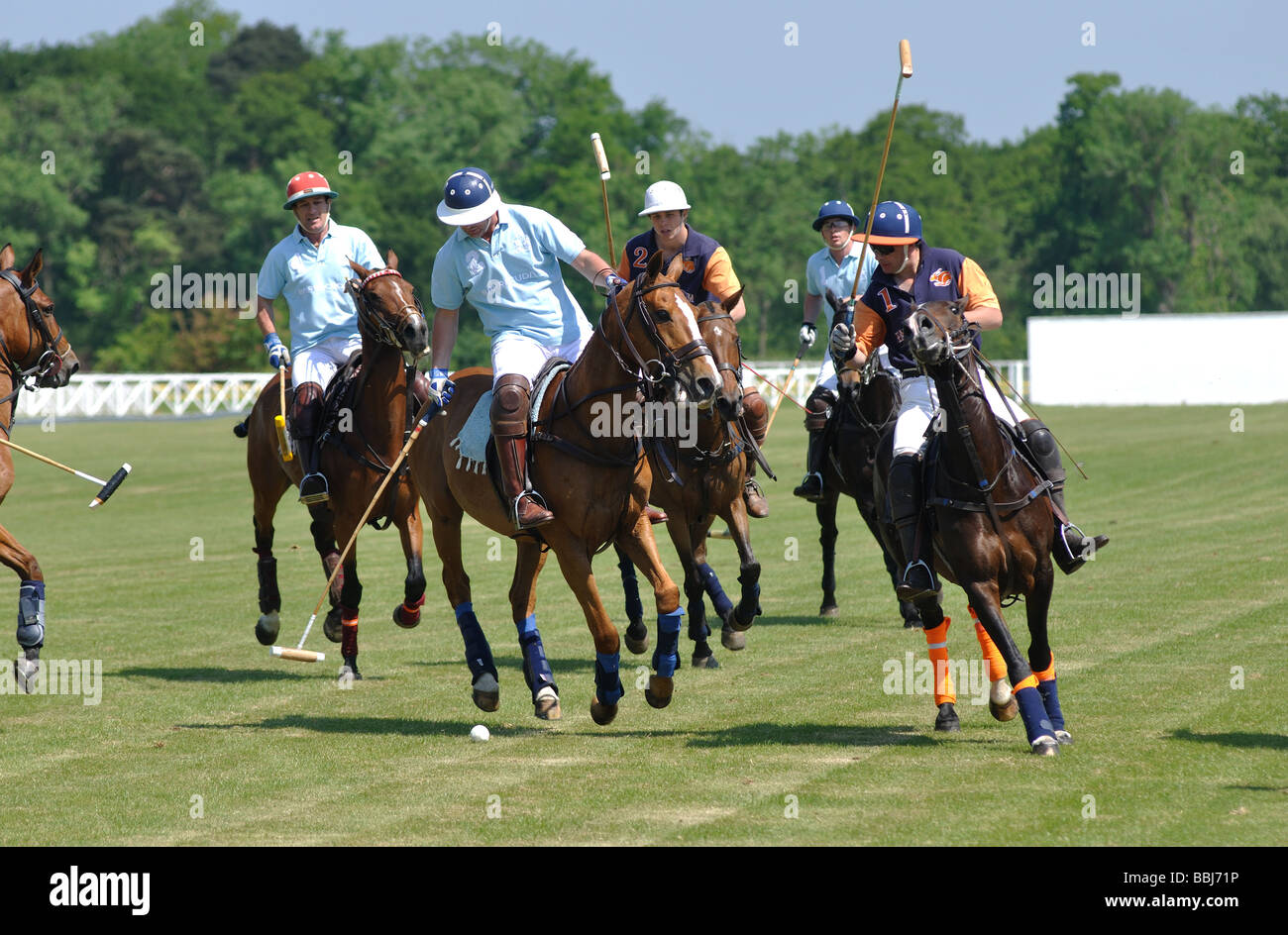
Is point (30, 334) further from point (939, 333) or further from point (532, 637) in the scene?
point (939, 333)

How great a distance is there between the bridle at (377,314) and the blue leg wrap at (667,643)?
103 inches

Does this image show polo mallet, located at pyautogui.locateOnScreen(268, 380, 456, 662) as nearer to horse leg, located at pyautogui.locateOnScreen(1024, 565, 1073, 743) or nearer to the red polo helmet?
the red polo helmet

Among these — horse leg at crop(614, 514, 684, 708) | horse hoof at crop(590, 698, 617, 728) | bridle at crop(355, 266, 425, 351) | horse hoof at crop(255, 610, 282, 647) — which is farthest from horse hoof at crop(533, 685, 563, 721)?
horse hoof at crop(255, 610, 282, 647)

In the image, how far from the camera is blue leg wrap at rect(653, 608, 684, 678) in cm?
896

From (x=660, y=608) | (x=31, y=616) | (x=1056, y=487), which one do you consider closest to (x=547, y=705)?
(x=660, y=608)

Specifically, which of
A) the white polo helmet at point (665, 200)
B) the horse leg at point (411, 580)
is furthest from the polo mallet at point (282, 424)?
the white polo helmet at point (665, 200)

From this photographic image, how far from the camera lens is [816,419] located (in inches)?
494

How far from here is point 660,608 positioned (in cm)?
893

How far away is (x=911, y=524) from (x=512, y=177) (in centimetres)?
7883

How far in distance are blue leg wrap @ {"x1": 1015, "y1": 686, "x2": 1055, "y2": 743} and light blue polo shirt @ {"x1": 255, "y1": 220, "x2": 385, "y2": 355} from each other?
18.7 feet

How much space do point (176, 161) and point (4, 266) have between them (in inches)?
2850

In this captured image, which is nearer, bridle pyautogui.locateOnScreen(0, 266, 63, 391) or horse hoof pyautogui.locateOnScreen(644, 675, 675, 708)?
horse hoof pyautogui.locateOnScreen(644, 675, 675, 708)
